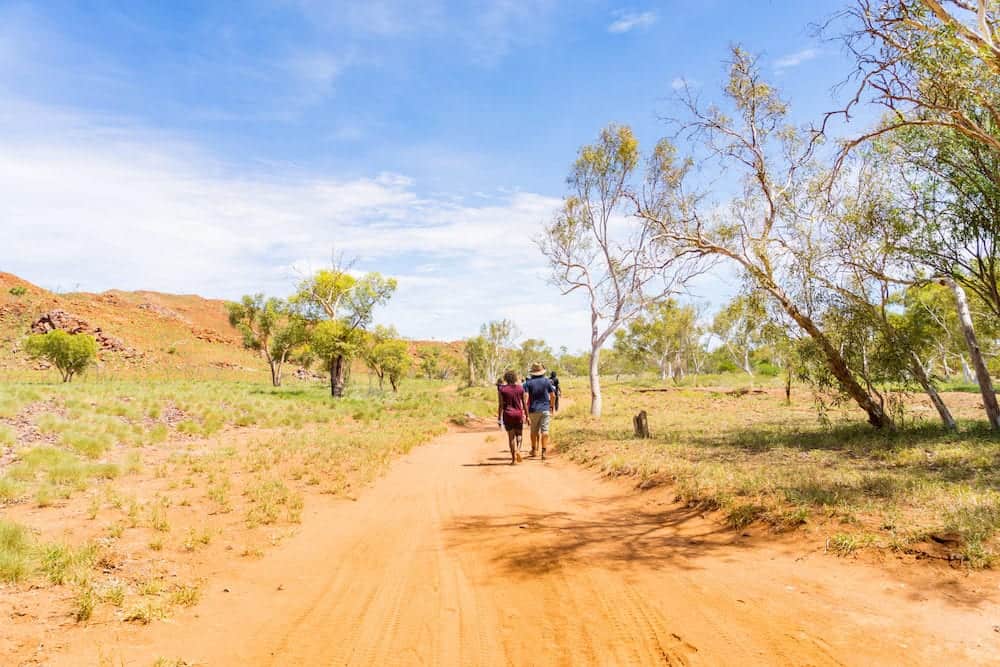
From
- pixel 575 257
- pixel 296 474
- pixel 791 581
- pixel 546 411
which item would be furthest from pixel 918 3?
pixel 575 257

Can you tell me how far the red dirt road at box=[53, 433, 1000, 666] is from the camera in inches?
160

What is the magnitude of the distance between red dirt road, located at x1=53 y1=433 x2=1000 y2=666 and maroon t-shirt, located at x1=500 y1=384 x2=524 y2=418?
5.09 metres

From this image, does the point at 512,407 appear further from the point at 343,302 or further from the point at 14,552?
the point at 343,302

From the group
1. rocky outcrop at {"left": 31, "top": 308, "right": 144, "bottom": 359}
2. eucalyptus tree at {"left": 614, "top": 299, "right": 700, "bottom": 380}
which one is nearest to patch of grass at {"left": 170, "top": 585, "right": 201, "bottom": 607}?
eucalyptus tree at {"left": 614, "top": 299, "right": 700, "bottom": 380}

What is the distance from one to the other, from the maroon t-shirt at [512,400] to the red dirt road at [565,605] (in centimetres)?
509

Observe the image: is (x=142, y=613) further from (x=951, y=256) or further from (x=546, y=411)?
(x=951, y=256)

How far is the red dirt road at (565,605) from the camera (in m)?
4.06

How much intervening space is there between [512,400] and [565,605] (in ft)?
26.3

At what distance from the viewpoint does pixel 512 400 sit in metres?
12.8

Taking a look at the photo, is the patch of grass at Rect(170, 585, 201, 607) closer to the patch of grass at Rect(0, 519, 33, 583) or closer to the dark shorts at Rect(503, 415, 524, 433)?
the patch of grass at Rect(0, 519, 33, 583)

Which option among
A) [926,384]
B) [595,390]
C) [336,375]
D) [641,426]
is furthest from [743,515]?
[336,375]

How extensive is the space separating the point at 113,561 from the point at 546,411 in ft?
30.7

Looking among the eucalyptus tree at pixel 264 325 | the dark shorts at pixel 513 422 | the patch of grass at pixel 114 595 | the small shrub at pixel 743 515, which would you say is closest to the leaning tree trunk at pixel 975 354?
the small shrub at pixel 743 515

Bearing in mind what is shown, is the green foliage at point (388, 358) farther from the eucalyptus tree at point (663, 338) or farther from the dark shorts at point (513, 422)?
the dark shorts at point (513, 422)
